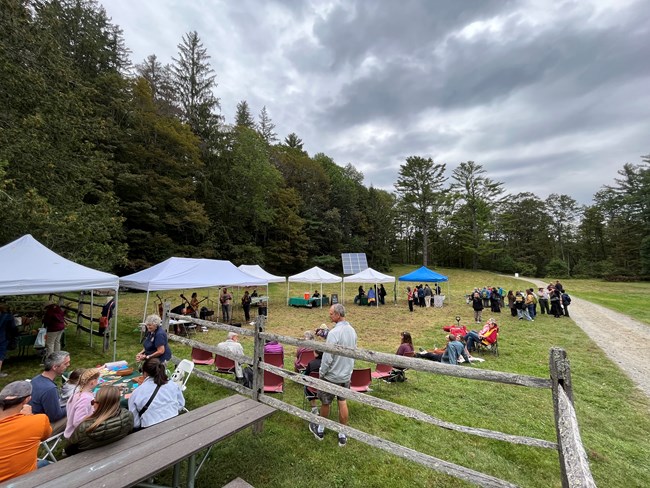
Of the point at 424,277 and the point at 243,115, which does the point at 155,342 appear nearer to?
the point at 424,277

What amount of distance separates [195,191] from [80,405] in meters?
27.7

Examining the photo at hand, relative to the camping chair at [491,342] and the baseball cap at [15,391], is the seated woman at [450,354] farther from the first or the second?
the baseball cap at [15,391]

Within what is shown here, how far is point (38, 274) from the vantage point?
220 inches

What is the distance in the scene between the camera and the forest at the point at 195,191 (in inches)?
366

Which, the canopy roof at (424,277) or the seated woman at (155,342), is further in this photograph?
the canopy roof at (424,277)

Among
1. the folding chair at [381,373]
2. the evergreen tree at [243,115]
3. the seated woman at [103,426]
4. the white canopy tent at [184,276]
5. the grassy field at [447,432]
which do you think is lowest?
the grassy field at [447,432]

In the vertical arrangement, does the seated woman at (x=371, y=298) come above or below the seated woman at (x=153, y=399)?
below

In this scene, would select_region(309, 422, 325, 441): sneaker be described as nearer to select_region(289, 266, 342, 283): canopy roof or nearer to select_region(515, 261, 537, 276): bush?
select_region(289, 266, 342, 283): canopy roof

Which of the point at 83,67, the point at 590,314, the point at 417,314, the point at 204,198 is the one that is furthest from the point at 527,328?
the point at 83,67

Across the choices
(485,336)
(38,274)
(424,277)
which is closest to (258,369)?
(38,274)

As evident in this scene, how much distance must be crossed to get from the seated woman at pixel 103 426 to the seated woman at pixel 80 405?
23.1 inches

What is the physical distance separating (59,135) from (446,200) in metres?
43.1

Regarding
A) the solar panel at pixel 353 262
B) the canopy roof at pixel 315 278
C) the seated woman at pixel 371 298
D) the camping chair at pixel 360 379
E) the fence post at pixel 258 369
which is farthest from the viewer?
the solar panel at pixel 353 262

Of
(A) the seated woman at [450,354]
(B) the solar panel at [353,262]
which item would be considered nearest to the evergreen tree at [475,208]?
(B) the solar panel at [353,262]
